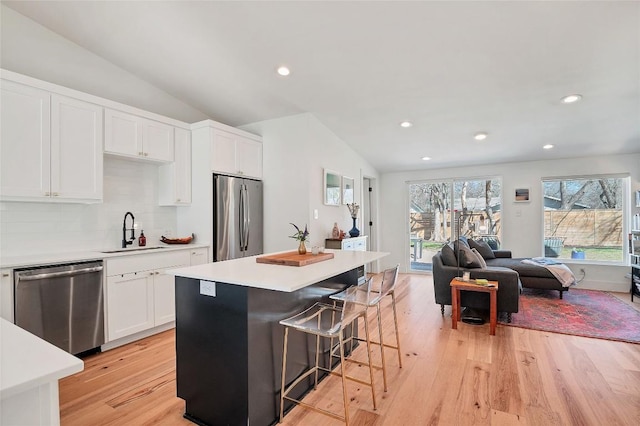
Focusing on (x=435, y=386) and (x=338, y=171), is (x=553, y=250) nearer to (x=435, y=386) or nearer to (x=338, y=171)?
(x=338, y=171)

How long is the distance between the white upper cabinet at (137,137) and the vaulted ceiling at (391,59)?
2.16 feet

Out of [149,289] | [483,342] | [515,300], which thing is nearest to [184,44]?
[149,289]

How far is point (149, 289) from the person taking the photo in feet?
11.0

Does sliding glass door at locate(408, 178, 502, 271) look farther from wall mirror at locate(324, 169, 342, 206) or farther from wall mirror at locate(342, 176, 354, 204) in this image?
wall mirror at locate(324, 169, 342, 206)

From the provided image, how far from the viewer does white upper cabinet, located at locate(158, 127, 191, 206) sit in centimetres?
392

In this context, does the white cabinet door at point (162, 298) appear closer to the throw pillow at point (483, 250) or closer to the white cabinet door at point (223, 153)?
the white cabinet door at point (223, 153)

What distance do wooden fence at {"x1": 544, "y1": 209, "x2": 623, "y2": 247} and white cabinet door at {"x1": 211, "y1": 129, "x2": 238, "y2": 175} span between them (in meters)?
5.54

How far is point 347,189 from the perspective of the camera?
5.50 meters

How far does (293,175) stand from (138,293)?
2.32 metres

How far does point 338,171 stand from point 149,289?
3112 millimetres

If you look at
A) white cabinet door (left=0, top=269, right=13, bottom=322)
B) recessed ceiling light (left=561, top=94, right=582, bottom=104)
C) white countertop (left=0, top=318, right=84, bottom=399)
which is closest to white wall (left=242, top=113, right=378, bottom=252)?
white cabinet door (left=0, top=269, right=13, bottom=322)

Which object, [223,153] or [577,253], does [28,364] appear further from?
[577,253]

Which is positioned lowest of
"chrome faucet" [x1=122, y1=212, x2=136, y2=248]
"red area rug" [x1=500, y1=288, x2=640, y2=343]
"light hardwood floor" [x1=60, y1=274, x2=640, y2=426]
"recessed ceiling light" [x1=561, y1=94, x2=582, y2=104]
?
"light hardwood floor" [x1=60, y1=274, x2=640, y2=426]

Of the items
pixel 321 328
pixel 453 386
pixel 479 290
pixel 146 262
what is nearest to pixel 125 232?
pixel 146 262
